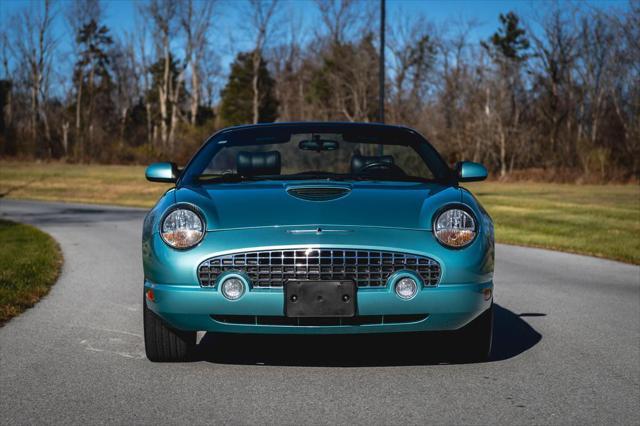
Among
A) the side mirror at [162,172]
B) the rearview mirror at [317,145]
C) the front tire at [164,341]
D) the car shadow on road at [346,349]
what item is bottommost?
the car shadow on road at [346,349]

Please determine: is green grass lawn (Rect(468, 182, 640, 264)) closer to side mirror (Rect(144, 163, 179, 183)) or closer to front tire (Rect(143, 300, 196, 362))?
side mirror (Rect(144, 163, 179, 183))

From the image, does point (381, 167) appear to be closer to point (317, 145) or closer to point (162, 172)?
point (317, 145)

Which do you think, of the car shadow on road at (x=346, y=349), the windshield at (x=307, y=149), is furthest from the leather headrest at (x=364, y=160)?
the car shadow on road at (x=346, y=349)

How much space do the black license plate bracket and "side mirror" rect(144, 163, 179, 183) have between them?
1831 millimetres

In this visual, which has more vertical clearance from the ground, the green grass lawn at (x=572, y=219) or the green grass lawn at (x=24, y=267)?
the green grass lawn at (x=24, y=267)

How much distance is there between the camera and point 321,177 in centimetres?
516

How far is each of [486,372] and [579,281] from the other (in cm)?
486

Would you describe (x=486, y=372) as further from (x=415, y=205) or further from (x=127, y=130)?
(x=127, y=130)

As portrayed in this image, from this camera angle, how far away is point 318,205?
439cm

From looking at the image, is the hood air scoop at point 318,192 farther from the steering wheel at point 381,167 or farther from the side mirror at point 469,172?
the side mirror at point 469,172

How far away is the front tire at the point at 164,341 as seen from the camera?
4.58 meters

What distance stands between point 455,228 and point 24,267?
6.90 m

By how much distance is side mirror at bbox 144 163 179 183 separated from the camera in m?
5.55

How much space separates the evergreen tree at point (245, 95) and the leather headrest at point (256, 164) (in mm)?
49289
